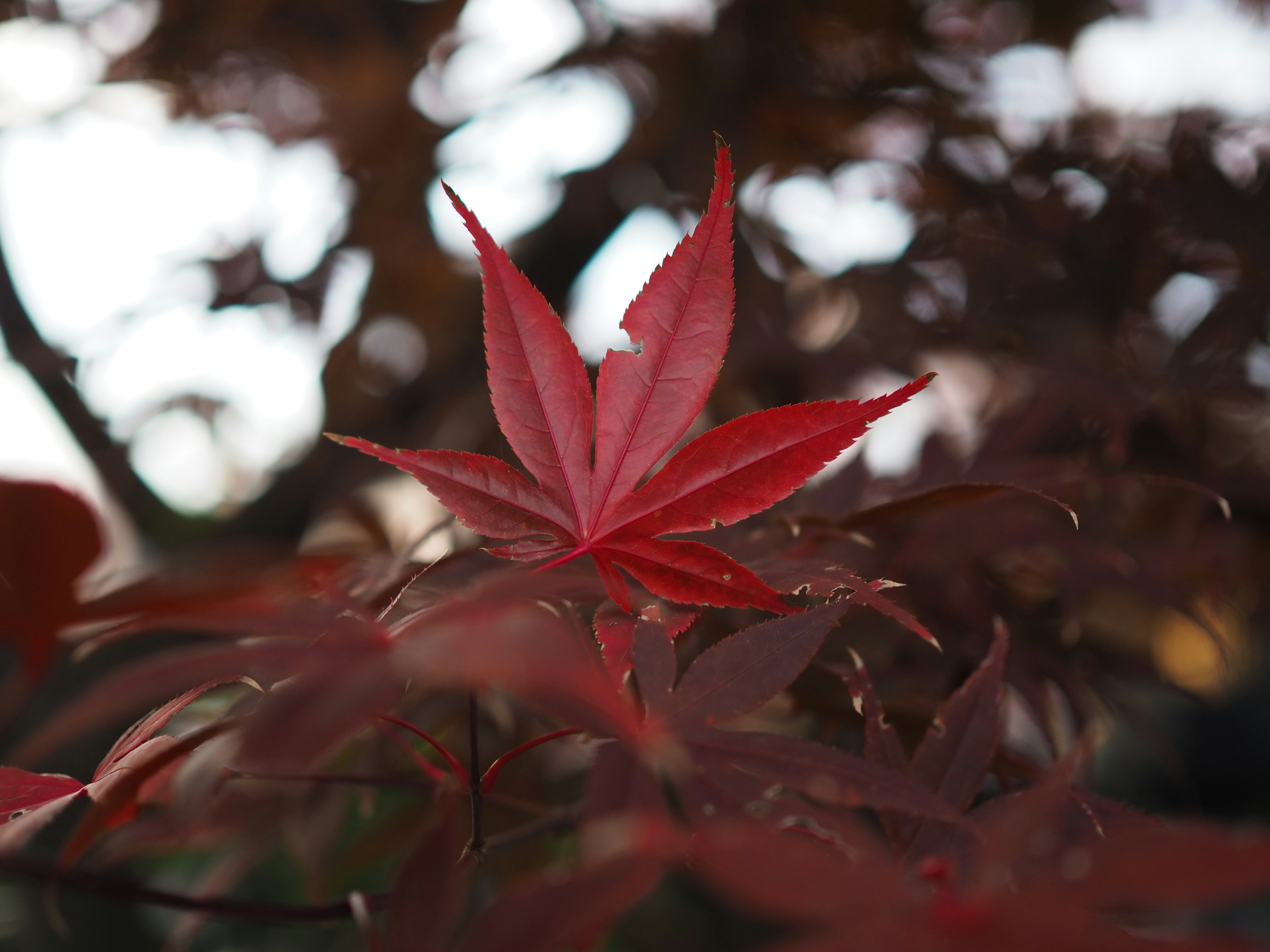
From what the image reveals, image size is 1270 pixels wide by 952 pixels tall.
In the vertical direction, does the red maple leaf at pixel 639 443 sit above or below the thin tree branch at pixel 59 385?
above

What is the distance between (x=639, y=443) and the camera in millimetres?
304

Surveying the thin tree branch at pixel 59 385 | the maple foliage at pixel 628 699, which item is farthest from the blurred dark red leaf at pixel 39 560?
the thin tree branch at pixel 59 385

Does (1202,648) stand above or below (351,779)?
below

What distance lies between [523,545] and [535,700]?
A: 126 millimetres

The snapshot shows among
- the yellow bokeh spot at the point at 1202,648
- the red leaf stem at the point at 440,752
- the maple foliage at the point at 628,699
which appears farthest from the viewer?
the yellow bokeh spot at the point at 1202,648

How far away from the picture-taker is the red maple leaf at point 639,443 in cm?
28

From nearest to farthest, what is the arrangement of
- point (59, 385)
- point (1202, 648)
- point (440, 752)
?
point (440, 752) → point (59, 385) → point (1202, 648)

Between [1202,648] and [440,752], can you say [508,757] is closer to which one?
[440,752]

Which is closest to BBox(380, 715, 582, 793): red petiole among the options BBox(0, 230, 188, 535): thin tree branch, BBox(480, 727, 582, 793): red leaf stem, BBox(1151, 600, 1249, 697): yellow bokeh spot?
BBox(480, 727, 582, 793): red leaf stem

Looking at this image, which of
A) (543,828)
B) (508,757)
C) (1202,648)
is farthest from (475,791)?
(1202,648)

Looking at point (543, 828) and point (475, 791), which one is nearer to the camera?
point (475, 791)

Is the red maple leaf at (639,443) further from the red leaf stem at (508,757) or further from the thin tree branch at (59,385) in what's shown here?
the thin tree branch at (59,385)

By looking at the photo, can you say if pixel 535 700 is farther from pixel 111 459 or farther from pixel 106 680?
pixel 111 459

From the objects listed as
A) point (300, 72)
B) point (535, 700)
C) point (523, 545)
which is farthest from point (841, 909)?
point (300, 72)
